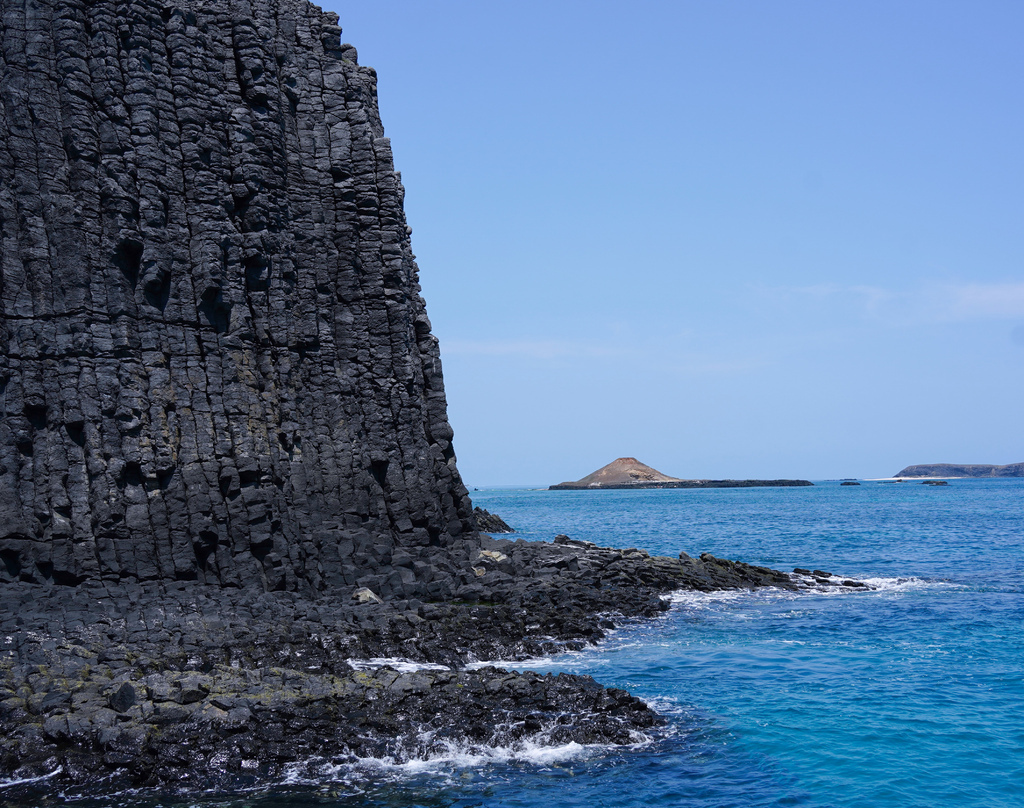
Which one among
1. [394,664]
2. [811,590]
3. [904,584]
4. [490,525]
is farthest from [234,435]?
[490,525]

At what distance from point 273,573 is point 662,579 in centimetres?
1714

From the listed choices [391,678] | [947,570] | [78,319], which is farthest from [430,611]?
[947,570]

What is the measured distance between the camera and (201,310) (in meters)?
30.4

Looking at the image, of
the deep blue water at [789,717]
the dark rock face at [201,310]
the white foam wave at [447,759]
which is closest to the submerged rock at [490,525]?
the dark rock face at [201,310]

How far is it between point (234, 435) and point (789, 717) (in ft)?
65.7

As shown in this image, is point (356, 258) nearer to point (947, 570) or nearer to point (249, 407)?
point (249, 407)

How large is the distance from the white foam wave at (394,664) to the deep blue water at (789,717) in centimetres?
344

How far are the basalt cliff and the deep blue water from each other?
124 cm

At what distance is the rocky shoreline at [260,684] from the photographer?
16.7 metres

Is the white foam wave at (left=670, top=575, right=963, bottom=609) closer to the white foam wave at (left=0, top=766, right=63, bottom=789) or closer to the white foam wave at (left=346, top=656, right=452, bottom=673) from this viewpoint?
the white foam wave at (left=346, top=656, right=452, bottom=673)

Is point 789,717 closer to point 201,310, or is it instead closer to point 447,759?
point 447,759

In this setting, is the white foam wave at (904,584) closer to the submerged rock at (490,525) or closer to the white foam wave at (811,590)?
the white foam wave at (811,590)

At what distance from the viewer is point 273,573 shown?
2955cm

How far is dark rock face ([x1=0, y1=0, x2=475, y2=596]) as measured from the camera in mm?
27500
